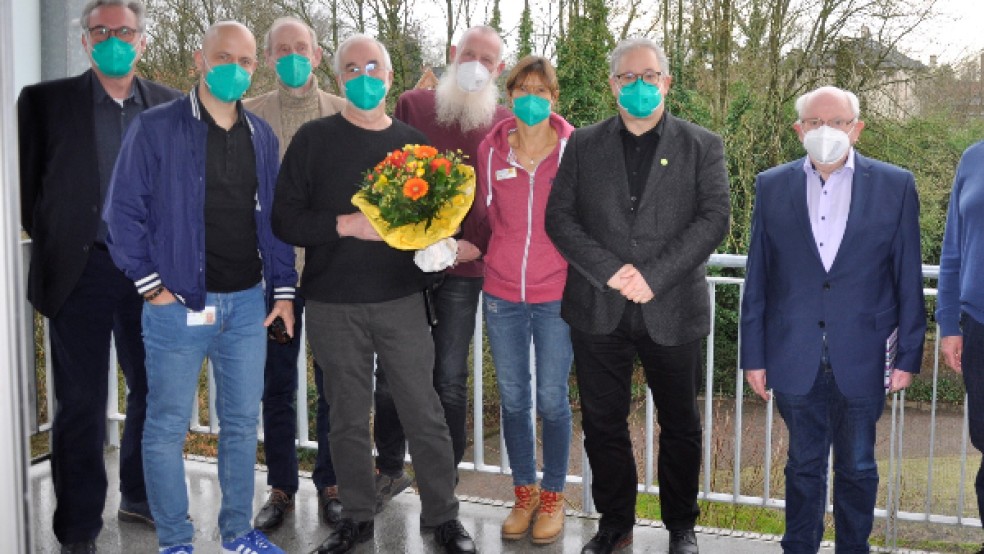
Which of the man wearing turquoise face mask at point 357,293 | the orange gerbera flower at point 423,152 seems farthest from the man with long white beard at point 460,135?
the orange gerbera flower at point 423,152

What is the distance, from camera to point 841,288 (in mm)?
2760

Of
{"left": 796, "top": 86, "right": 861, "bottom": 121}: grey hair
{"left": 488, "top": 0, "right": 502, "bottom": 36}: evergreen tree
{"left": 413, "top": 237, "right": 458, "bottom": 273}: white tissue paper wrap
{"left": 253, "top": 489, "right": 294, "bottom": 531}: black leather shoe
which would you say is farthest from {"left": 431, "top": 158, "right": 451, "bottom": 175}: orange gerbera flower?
{"left": 488, "top": 0, "right": 502, "bottom": 36}: evergreen tree

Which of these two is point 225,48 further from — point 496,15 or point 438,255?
point 496,15

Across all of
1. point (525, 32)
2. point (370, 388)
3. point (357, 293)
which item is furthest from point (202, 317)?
point (525, 32)

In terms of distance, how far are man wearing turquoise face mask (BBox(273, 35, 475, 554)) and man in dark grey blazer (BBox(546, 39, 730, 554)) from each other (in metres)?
0.52

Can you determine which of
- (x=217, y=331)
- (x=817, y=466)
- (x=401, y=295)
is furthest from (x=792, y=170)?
(x=217, y=331)

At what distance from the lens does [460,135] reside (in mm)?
3338

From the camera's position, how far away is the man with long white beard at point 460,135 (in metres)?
3.26

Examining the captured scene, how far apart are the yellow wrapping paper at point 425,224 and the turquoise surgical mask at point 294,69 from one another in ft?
2.24

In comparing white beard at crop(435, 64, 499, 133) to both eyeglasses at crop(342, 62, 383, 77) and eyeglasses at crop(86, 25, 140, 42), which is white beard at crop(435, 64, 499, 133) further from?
eyeglasses at crop(86, 25, 140, 42)

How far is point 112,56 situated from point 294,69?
1.98 feet

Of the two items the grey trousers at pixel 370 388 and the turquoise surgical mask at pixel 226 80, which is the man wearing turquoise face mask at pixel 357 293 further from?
the turquoise surgical mask at pixel 226 80

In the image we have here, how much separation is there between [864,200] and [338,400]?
1.75 metres

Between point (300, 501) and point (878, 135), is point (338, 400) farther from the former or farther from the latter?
point (878, 135)
